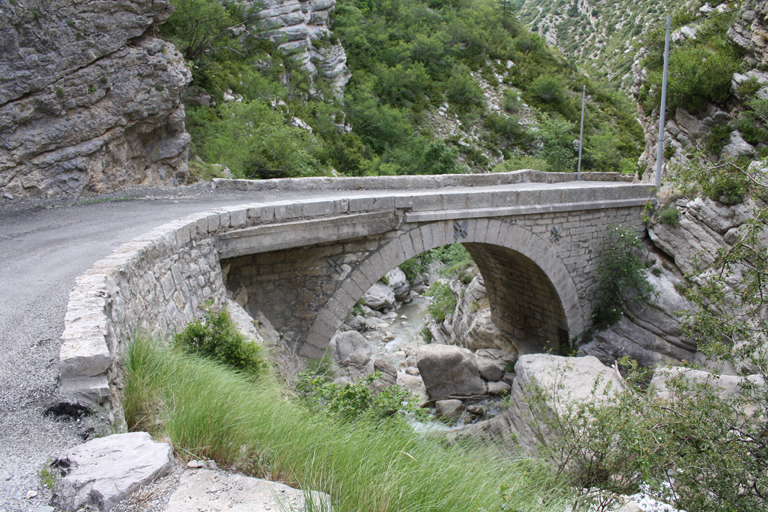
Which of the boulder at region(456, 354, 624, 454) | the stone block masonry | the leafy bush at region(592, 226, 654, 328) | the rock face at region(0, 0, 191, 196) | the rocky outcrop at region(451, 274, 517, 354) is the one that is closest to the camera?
the stone block masonry

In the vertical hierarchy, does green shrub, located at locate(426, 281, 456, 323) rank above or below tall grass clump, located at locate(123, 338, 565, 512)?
below

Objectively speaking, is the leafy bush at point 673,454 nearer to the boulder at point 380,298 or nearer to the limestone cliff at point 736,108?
the limestone cliff at point 736,108

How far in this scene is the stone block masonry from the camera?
10.3 ft

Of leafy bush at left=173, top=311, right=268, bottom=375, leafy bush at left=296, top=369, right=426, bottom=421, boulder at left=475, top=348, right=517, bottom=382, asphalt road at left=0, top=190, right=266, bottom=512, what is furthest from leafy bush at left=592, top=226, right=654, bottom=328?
leafy bush at left=173, top=311, right=268, bottom=375

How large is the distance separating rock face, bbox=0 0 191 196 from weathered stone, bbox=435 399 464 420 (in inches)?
310

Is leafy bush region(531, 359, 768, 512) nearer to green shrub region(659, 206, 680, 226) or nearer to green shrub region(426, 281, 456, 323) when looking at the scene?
green shrub region(659, 206, 680, 226)

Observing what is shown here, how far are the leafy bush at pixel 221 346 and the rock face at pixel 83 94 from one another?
5.87 meters

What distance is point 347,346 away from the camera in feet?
36.7

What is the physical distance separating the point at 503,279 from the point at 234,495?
11.4 meters

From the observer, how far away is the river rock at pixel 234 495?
1877 millimetres

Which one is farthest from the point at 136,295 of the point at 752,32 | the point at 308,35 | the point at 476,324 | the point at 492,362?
the point at 308,35

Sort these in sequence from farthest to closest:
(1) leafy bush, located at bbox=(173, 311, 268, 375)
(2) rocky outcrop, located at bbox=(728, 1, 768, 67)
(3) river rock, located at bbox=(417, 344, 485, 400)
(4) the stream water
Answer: (2) rocky outcrop, located at bbox=(728, 1, 768, 67), (3) river rock, located at bbox=(417, 344, 485, 400), (4) the stream water, (1) leafy bush, located at bbox=(173, 311, 268, 375)

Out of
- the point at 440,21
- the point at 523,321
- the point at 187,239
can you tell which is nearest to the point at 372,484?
the point at 187,239

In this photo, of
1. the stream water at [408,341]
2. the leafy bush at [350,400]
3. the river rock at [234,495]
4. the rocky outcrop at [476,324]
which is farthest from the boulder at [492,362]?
the river rock at [234,495]
